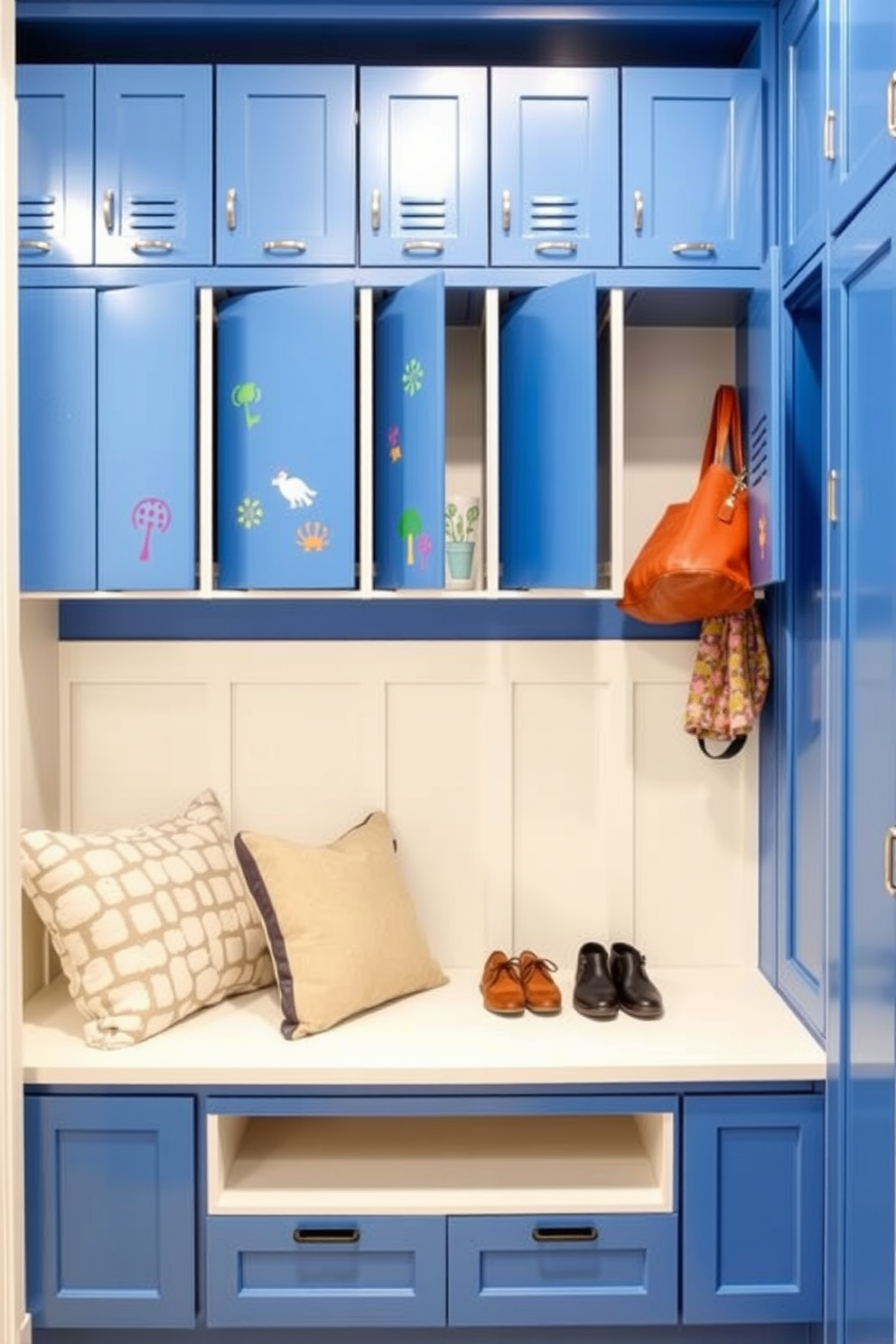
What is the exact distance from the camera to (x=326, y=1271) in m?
1.87

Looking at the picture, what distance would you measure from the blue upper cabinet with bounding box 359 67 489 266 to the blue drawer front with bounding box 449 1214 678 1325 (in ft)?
5.82

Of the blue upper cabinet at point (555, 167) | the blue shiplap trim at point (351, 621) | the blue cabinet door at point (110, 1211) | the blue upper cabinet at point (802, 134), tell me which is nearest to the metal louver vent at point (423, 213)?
the blue upper cabinet at point (555, 167)

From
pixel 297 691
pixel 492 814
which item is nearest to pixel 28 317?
pixel 297 691

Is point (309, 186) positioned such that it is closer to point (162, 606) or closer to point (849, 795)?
point (162, 606)

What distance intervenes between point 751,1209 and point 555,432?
144 cm

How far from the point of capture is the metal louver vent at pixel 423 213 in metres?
2.05

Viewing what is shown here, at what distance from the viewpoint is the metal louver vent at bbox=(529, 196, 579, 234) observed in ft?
6.75

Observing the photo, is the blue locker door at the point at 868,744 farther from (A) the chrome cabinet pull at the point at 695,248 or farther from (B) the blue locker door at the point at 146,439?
(B) the blue locker door at the point at 146,439

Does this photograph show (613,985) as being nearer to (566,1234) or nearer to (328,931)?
(566,1234)

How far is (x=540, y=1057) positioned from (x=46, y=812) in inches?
45.5

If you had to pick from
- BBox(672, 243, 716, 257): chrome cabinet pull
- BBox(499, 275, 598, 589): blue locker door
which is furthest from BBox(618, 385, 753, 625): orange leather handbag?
BBox(672, 243, 716, 257): chrome cabinet pull

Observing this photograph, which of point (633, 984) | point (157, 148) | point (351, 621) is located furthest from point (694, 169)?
point (633, 984)

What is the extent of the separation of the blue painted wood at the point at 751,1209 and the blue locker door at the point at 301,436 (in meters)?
1.21

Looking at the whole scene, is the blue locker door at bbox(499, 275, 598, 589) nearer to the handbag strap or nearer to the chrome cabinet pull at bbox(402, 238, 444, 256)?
the chrome cabinet pull at bbox(402, 238, 444, 256)
